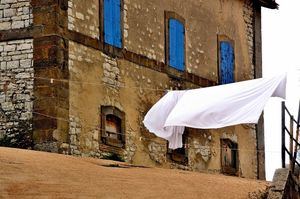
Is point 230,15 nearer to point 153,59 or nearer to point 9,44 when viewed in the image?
point 153,59

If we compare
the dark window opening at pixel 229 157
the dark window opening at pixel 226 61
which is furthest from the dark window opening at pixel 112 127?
the dark window opening at pixel 226 61

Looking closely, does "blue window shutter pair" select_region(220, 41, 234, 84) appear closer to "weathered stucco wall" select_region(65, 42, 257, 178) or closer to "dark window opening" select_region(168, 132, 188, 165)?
"weathered stucco wall" select_region(65, 42, 257, 178)

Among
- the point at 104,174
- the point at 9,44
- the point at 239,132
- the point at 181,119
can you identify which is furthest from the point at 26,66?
the point at 239,132

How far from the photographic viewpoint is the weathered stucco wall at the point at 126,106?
20703mm

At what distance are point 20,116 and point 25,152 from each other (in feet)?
11.0

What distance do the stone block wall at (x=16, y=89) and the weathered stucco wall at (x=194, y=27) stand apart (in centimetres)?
135

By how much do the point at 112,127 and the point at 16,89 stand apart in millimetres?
2875

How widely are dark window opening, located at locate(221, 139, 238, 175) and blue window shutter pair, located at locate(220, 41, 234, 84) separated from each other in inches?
77.2

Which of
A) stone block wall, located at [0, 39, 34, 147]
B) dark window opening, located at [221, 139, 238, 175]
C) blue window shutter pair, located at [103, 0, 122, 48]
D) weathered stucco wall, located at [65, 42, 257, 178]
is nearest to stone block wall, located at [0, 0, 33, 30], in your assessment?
stone block wall, located at [0, 39, 34, 147]

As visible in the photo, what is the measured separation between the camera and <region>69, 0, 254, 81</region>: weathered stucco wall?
21781 millimetres

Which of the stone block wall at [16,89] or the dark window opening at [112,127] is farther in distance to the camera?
the dark window opening at [112,127]

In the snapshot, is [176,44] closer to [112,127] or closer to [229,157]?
[112,127]

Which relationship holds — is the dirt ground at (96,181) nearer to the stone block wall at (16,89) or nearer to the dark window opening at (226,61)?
the stone block wall at (16,89)

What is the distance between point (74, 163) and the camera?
16922 mm
